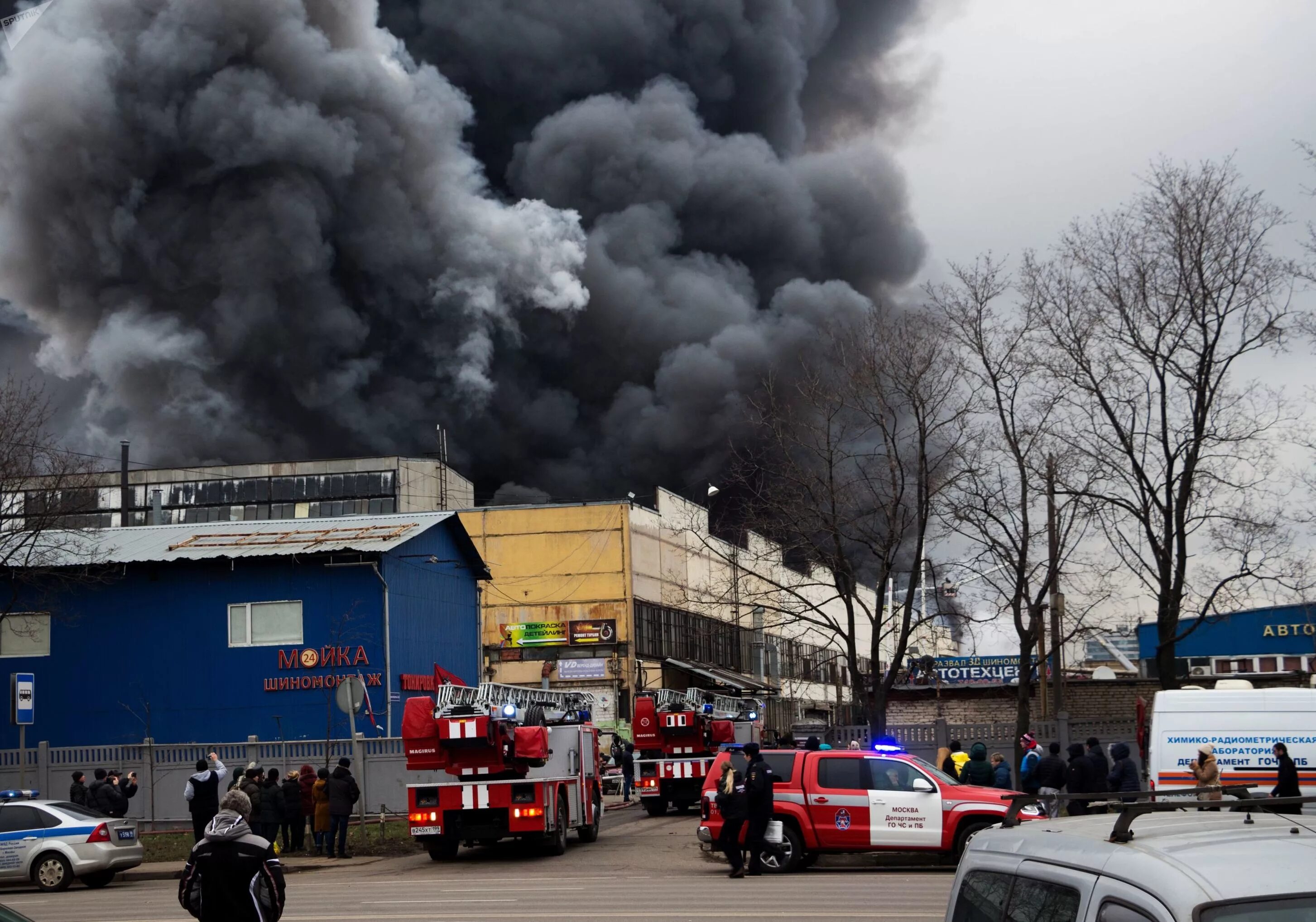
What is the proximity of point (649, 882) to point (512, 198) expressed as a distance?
245 feet

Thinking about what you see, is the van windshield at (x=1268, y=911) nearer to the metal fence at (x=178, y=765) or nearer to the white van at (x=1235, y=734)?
the white van at (x=1235, y=734)

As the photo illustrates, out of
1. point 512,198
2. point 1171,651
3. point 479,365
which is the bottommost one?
point 1171,651

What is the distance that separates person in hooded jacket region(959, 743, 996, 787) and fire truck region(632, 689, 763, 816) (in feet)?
28.8

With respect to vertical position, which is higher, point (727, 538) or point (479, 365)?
point (479, 365)

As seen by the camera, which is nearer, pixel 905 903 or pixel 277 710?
Answer: pixel 905 903

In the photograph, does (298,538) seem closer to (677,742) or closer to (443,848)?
(677,742)

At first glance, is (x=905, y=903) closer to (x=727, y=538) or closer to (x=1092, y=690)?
(x=1092, y=690)

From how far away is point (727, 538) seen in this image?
6341cm

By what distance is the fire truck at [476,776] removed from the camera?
1945 centimetres

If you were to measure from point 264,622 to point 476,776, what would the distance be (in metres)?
16.9

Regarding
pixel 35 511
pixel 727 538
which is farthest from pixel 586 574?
pixel 35 511

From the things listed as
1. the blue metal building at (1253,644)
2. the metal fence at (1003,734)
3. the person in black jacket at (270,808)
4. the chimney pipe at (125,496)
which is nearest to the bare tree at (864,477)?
the metal fence at (1003,734)

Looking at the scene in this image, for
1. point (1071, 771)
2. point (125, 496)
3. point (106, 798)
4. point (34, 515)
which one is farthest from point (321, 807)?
point (125, 496)

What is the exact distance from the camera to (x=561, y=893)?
50.0 feet
